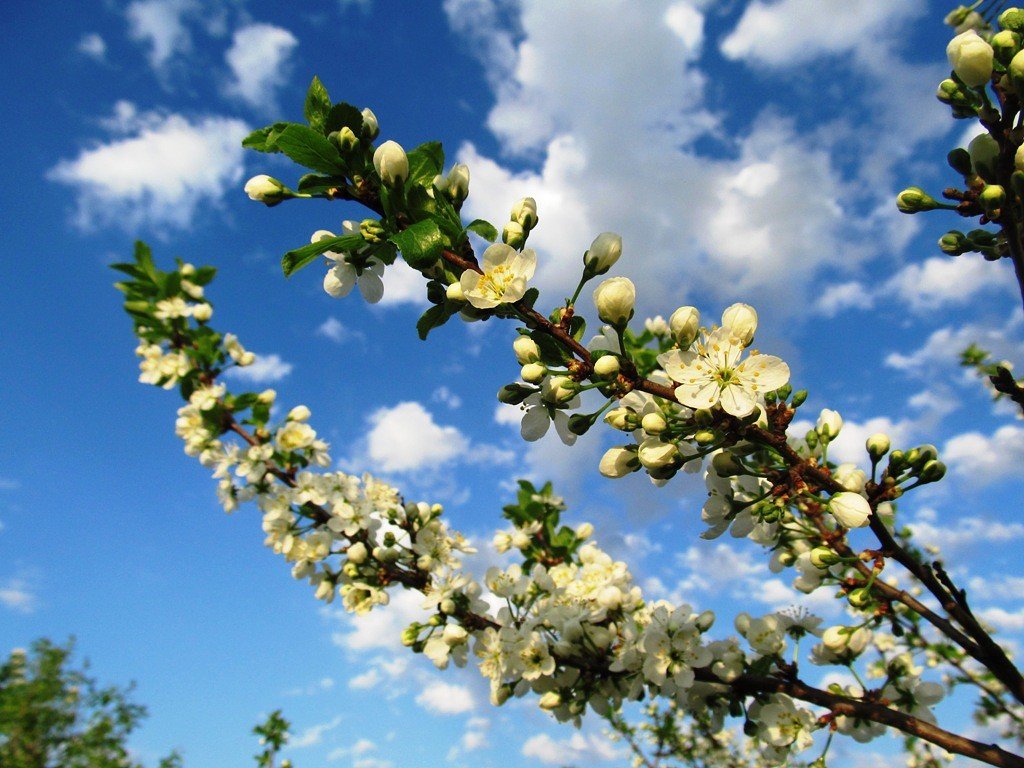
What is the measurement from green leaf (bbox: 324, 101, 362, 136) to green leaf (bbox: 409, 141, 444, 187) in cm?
21

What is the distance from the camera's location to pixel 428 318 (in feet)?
7.38

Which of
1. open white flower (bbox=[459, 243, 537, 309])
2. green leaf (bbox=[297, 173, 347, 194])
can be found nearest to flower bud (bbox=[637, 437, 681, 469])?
open white flower (bbox=[459, 243, 537, 309])

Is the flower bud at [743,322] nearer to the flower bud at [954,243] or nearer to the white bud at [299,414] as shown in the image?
the flower bud at [954,243]

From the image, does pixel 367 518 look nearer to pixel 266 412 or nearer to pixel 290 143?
pixel 266 412

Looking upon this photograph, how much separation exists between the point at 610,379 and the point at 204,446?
15.4 feet

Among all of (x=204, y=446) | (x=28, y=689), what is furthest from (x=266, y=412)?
(x=28, y=689)

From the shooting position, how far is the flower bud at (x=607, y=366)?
1998 mm

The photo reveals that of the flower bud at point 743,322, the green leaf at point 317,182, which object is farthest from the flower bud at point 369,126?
the flower bud at point 743,322

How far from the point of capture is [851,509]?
2.07 m

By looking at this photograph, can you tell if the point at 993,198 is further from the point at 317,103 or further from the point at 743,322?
the point at 317,103

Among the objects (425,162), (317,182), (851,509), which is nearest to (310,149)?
(317,182)

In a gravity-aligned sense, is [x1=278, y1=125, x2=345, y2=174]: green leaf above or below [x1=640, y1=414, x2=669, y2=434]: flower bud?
above

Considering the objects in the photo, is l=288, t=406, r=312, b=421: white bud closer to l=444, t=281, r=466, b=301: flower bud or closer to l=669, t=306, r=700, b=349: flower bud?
l=444, t=281, r=466, b=301: flower bud

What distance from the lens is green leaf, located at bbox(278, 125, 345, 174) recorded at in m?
2.12
